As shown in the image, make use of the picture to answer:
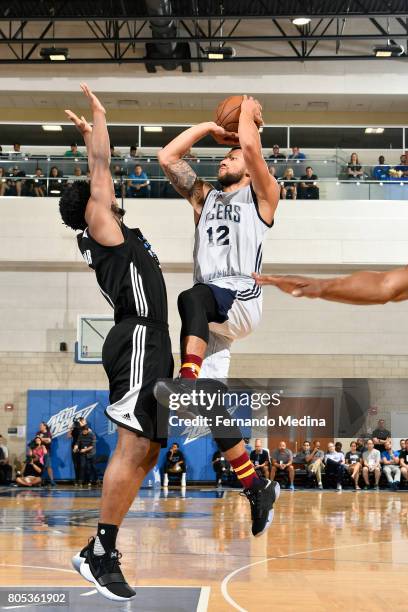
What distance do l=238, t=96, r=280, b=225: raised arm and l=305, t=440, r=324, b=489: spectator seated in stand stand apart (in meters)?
14.8

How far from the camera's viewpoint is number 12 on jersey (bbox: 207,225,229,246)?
5.00 m

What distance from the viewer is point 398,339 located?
22.8m

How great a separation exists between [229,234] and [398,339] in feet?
60.9

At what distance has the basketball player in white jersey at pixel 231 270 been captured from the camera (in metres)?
4.75

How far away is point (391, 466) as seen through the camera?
20016mm

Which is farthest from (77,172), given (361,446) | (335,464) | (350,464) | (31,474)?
Result: (350,464)

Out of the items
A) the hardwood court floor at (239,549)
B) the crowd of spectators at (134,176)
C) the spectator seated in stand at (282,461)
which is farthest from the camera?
the crowd of spectators at (134,176)

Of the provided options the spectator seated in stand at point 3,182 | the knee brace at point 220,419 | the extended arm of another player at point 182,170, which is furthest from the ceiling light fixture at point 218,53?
the knee brace at point 220,419

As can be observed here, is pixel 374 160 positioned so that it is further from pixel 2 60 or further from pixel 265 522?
pixel 265 522

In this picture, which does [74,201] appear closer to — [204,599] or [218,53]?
[204,599]

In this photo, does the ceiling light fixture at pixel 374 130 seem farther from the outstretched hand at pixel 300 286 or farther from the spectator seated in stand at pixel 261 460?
the outstretched hand at pixel 300 286

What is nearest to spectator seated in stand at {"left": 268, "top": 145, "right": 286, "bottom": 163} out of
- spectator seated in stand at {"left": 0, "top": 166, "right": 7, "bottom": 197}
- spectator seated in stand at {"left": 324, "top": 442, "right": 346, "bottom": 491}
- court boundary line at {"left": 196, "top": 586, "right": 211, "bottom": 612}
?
spectator seated in stand at {"left": 0, "top": 166, "right": 7, "bottom": 197}

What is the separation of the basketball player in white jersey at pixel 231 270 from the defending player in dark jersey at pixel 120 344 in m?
0.24

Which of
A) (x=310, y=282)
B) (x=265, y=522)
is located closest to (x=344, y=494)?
(x=265, y=522)
